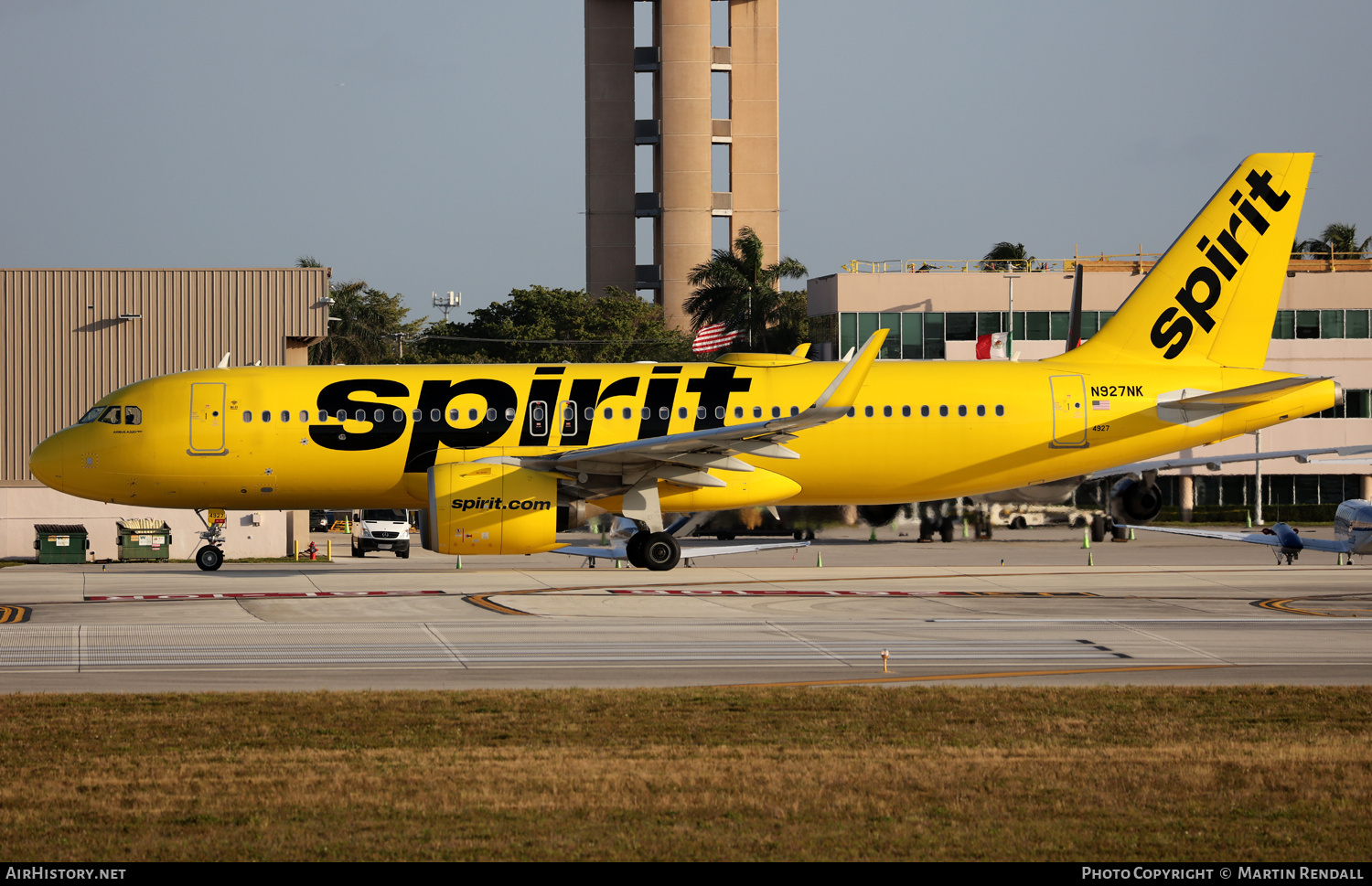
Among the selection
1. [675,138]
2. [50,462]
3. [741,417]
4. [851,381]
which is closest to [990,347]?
[741,417]

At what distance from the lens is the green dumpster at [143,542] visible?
1687 inches

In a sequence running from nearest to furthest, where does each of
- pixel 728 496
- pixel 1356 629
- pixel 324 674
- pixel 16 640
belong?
1. pixel 324 674
2. pixel 16 640
3. pixel 1356 629
4. pixel 728 496

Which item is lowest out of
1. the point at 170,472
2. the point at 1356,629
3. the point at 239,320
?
the point at 1356,629

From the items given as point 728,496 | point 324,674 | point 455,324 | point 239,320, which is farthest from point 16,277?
point 455,324

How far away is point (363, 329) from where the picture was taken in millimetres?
113688

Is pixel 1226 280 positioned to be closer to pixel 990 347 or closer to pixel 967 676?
pixel 967 676

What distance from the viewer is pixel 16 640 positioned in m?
19.8

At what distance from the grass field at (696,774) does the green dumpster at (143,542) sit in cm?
2977

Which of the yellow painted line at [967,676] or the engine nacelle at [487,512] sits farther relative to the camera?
the engine nacelle at [487,512]

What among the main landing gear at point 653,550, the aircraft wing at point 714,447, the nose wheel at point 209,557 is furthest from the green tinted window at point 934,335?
the nose wheel at point 209,557

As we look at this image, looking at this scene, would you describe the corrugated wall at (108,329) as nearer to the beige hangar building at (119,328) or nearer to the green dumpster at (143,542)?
the beige hangar building at (119,328)
